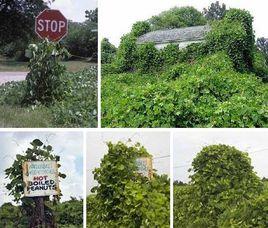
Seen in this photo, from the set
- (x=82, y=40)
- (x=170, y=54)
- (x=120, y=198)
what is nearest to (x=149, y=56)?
(x=170, y=54)

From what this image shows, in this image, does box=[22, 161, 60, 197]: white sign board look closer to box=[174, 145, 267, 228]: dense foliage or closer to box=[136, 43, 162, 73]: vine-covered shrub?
box=[174, 145, 267, 228]: dense foliage

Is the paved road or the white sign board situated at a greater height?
the paved road

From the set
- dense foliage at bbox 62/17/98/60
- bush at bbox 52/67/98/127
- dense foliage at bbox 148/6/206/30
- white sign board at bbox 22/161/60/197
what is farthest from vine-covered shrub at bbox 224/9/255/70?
white sign board at bbox 22/161/60/197

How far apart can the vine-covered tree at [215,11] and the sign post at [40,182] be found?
3.52 metres

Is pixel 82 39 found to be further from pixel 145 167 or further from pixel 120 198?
pixel 120 198

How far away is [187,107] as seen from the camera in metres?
5.83

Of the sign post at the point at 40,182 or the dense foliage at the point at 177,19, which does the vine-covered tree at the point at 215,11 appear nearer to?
the dense foliage at the point at 177,19

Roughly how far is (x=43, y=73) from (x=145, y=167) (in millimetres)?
1121

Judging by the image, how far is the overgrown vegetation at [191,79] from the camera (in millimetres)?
5766

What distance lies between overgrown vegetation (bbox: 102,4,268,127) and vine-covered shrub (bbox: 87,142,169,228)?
64cm

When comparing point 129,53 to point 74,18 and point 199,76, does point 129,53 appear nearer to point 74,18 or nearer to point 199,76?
point 199,76

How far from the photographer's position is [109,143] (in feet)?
16.0

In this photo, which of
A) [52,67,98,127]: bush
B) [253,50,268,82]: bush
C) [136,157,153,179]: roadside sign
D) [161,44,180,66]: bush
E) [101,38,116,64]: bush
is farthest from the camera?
[161,44,180,66]: bush

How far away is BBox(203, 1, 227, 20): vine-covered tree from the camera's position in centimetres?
774
